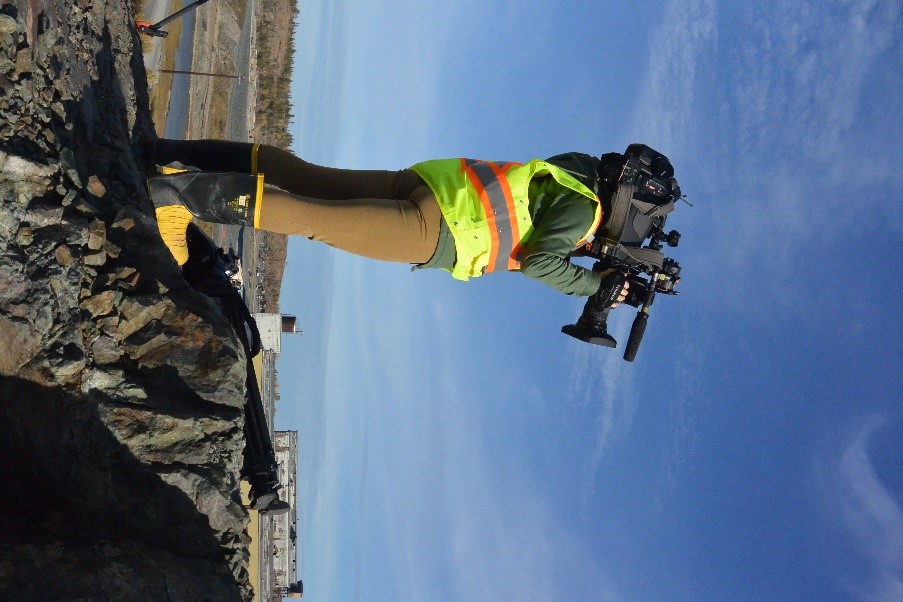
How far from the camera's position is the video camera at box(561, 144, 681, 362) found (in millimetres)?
6781

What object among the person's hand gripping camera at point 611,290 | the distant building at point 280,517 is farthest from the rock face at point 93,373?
the distant building at point 280,517

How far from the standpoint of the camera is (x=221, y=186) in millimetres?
5914

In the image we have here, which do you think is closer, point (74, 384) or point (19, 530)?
point (19, 530)

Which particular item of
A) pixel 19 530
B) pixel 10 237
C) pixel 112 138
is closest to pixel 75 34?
pixel 112 138

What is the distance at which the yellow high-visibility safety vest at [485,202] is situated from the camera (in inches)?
254

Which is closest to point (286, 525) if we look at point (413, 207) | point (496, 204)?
point (413, 207)

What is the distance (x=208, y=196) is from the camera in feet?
19.5

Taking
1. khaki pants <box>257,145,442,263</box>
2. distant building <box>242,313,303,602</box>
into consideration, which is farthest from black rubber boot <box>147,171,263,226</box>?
distant building <box>242,313,303,602</box>

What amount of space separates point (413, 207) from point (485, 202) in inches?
27.2

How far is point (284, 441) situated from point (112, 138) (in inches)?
946

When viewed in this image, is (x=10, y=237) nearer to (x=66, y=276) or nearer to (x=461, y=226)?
(x=66, y=276)

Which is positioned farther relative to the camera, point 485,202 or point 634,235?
point 634,235

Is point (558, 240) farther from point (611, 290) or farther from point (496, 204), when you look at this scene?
point (611, 290)

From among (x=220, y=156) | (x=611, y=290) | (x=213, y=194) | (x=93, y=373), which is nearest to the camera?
(x=93, y=373)
